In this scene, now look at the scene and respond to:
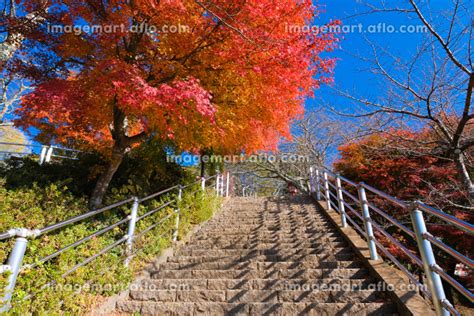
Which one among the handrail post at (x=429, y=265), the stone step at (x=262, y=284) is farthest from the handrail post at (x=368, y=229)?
the handrail post at (x=429, y=265)

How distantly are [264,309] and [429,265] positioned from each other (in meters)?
1.70

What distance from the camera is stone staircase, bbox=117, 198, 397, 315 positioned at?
3086mm

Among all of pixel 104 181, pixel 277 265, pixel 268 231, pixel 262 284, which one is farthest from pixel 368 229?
pixel 104 181

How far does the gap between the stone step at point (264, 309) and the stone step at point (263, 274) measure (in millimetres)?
790

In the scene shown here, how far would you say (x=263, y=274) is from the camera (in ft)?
13.0

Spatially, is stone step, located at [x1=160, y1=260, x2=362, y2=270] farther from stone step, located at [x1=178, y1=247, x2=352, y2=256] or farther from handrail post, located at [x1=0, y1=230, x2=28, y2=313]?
handrail post, located at [x1=0, y1=230, x2=28, y2=313]

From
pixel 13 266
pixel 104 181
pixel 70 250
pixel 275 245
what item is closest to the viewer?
pixel 13 266

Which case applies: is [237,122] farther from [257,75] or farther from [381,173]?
[381,173]

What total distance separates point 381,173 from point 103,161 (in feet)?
32.2

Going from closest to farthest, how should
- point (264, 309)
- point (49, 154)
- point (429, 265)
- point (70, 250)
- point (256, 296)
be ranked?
point (429, 265), point (264, 309), point (256, 296), point (70, 250), point (49, 154)

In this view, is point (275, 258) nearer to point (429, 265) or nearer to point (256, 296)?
point (256, 296)

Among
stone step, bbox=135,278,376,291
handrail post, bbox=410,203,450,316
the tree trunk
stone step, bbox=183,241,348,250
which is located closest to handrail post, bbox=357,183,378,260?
stone step, bbox=135,278,376,291

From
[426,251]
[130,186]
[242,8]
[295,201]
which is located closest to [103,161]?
[130,186]

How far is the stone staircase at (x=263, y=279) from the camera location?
10.1 feet
